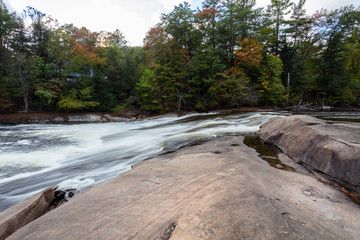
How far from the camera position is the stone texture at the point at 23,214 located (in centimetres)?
170

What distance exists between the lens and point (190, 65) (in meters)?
16.4

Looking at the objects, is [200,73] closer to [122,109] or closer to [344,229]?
[122,109]

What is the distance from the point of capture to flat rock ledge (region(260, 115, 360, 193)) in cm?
220

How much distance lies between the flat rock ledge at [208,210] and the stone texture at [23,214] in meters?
0.37

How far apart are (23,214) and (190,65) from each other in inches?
648

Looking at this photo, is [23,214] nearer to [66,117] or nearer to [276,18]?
[66,117]

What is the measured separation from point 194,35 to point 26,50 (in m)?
19.8

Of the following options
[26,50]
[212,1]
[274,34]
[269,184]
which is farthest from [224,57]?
[26,50]

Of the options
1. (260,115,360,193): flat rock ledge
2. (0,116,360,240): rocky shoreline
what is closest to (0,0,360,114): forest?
(260,115,360,193): flat rock ledge

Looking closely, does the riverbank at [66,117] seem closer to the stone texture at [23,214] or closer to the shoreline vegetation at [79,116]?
the shoreline vegetation at [79,116]

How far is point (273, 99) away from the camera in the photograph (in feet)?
58.0

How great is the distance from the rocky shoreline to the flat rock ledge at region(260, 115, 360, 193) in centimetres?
2

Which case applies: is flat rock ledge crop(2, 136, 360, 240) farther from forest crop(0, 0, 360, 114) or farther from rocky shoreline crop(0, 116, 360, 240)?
forest crop(0, 0, 360, 114)

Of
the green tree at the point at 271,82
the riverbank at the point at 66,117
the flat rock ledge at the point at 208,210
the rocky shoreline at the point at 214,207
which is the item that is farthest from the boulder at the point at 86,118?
the green tree at the point at 271,82
